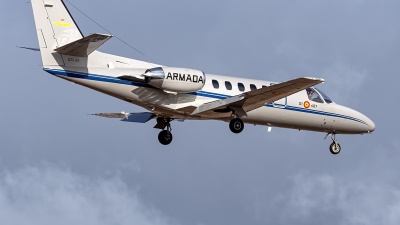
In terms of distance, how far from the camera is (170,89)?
28938mm

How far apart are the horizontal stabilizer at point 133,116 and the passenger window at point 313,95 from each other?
636 centimetres

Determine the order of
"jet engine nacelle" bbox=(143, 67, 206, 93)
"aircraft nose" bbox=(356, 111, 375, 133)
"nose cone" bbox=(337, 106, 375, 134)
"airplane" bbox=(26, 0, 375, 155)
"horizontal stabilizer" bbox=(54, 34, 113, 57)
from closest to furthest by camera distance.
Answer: "horizontal stabilizer" bbox=(54, 34, 113, 57), "airplane" bbox=(26, 0, 375, 155), "jet engine nacelle" bbox=(143, 67, 206, 93), "nose cone" bbox=(337, 106, 375, 134), "aircraft nose" bbox=(356, 111, 375, 133)

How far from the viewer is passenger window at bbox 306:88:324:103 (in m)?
33.2

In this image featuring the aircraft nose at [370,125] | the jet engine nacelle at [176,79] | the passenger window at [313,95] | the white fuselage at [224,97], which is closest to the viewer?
the white fuselage at [224,97]

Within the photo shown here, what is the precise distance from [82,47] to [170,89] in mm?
3565

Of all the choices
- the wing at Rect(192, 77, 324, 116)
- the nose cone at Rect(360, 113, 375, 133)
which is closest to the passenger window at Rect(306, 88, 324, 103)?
the nose cone at Rect(360, 113, 375, 133)

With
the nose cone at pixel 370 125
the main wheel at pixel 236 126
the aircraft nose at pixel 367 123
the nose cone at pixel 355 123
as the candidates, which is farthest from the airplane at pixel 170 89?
the nose cone at pixel 370 125

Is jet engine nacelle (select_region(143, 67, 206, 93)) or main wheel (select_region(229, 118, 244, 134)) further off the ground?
jet engine nacelle (select_region(143, 67, 206, 93))

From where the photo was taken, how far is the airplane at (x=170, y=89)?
27.7 m

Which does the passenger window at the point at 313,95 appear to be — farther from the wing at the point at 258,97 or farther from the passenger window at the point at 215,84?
the passenger window at the point at 215,84

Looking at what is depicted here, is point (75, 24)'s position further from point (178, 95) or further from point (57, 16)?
point (178, 95)

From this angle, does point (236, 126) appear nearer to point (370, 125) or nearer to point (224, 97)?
point (224, 97)

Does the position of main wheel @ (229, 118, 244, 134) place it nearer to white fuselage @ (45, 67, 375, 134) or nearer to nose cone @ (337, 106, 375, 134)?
white fuselage @ (45, 67, 375, 134)

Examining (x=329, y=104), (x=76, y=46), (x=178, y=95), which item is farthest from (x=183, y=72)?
(x=329, y=104)
